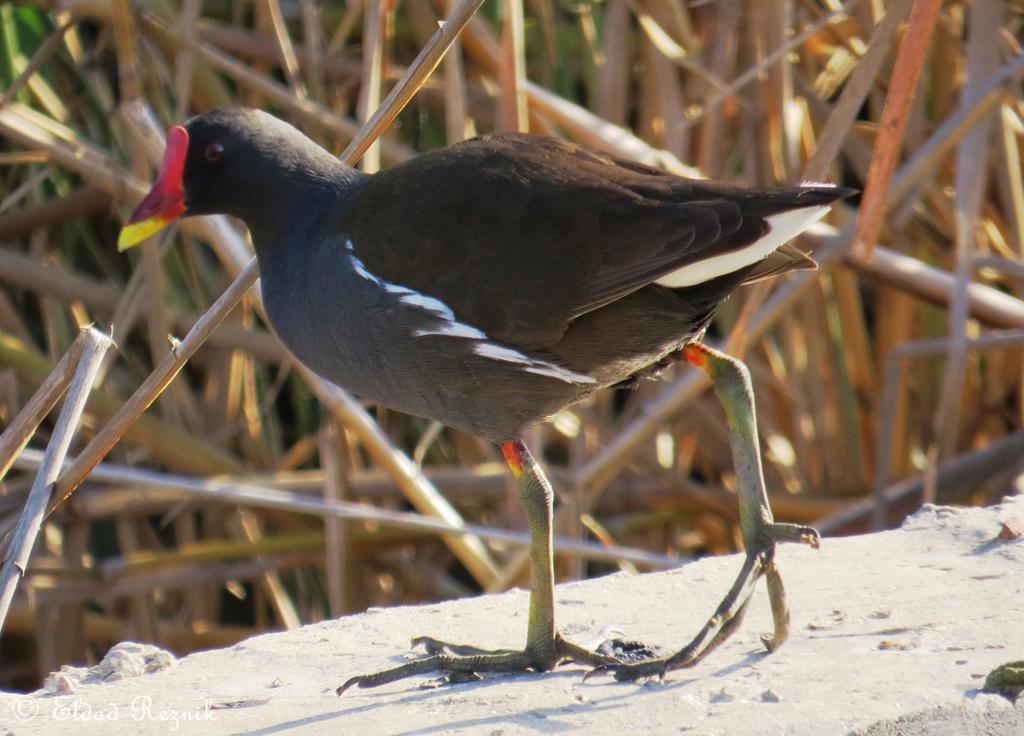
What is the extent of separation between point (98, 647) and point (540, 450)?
1.53 metres

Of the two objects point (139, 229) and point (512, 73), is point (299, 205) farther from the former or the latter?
point (512, 73)

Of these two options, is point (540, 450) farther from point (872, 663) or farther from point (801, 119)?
point (872, 663)

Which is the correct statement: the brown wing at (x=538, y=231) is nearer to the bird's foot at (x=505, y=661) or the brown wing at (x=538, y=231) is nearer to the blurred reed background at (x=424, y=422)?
the bird's foot at (x=505, y=661)

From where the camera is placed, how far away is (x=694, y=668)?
195 centimetres

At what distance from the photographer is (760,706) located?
1.72 meters

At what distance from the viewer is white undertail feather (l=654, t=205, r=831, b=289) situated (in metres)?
1.86

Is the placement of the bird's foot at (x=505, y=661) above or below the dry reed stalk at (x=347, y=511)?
below

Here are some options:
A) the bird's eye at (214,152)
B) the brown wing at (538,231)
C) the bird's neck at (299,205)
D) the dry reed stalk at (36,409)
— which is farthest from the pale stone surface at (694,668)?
the bird's eye at (214,152)

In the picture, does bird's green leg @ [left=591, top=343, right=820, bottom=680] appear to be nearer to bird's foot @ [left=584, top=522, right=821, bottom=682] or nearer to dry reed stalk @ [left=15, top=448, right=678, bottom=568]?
bird's foot @ [left=584, top=522, right=821, bottom=682]

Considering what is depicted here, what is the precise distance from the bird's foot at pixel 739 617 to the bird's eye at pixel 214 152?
99 centimetres

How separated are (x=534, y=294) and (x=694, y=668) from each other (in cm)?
55

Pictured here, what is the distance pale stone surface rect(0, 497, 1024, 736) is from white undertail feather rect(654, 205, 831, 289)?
524 mm

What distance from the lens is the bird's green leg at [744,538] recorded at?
1935 millimetres

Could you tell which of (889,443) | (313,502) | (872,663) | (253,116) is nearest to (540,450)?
(313,502)
